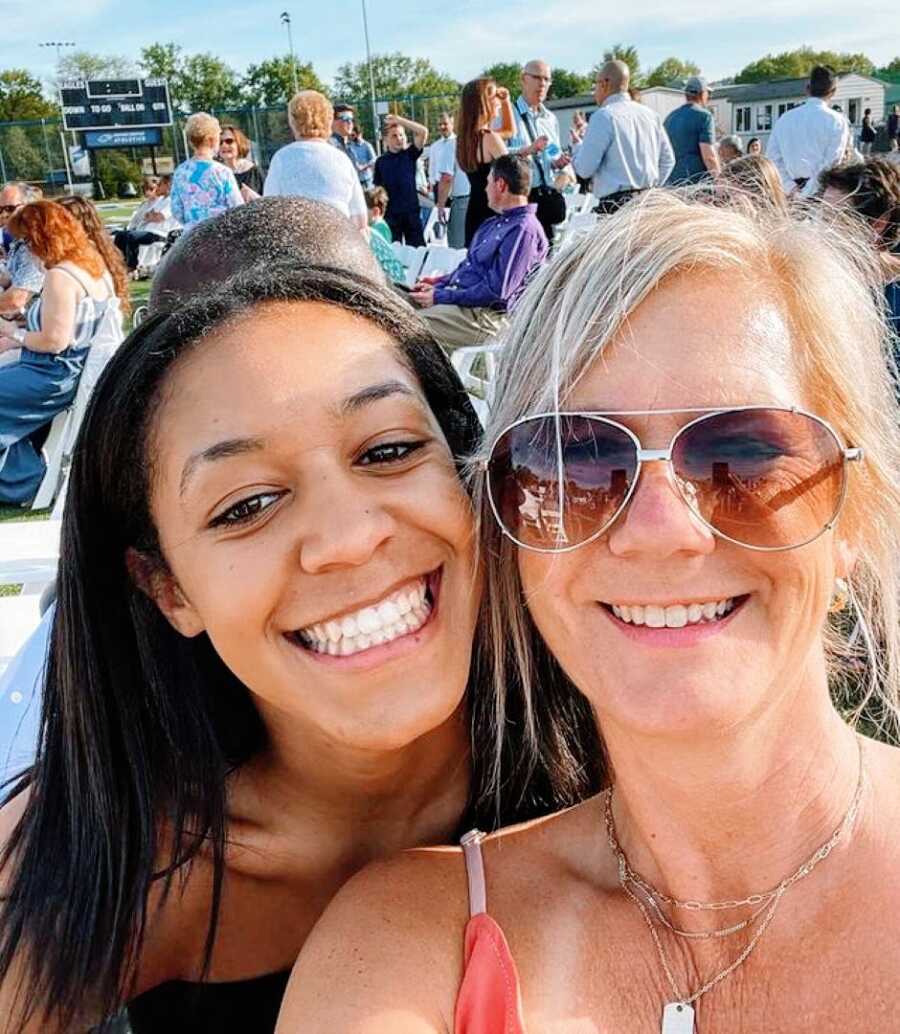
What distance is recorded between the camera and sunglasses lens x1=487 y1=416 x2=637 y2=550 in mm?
1392

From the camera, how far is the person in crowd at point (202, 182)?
330 inches

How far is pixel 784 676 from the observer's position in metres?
1.41

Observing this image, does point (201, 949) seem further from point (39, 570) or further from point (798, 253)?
point (39, 570)

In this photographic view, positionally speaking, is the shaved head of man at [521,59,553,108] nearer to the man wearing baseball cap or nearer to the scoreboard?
the man wearing baseball cap

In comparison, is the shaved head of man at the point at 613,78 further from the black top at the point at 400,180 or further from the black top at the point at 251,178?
the black top at the point at 251,178

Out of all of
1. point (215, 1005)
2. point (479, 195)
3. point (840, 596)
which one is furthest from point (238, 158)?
point (840, 596)

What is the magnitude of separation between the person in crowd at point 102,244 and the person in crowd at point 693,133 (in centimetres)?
518

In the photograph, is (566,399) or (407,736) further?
(407,736)

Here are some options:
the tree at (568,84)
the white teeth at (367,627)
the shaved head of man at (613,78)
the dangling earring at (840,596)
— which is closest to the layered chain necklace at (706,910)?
the dangling earring at (840,596)

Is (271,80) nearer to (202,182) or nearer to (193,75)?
(193,75)

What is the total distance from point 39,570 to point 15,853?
2123 mm

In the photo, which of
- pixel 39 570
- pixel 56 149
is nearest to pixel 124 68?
pixel 56 149

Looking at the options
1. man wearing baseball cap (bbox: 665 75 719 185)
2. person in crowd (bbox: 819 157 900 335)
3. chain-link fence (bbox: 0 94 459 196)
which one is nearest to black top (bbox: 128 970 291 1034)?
person in crowd (bbox: 819 157 900 335)

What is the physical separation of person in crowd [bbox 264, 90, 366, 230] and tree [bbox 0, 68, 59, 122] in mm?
76846
